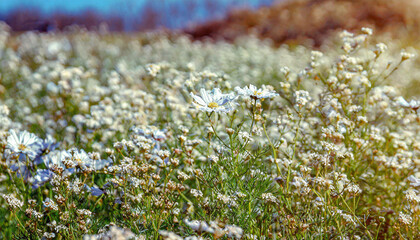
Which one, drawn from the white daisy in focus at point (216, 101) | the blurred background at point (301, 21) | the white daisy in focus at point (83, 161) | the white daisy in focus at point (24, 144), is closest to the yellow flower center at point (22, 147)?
the white daisy in focus at point (24, 144)

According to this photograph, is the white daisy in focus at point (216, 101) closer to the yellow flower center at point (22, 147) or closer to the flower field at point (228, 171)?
the flower field at point (228, 171)

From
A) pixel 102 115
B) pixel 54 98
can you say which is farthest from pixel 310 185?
pixel 54 98

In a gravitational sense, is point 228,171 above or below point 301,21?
below

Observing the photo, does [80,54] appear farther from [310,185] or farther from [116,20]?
[116,20]

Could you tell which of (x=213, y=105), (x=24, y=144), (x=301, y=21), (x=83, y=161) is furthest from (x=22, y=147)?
(x=301, y=21)

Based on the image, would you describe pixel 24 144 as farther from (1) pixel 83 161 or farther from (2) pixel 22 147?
(1) pixel 83 161

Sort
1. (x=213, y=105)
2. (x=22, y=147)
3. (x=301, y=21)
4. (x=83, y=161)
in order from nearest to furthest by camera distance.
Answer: (x=213, y=105) → (x=83, y=161) → (x=22, y=147) → (x=301, y=21)

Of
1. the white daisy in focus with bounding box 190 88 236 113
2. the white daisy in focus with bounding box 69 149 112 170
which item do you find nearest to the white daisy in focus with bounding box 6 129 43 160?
the white daisy in focus with bounding box 69 149 112 170

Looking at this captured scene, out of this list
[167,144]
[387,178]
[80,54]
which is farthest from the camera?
[80,54]

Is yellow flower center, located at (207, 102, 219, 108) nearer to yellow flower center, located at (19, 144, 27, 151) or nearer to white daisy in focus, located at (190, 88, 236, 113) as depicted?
white daisy in focus, located at (190, 88, 236, 113)
